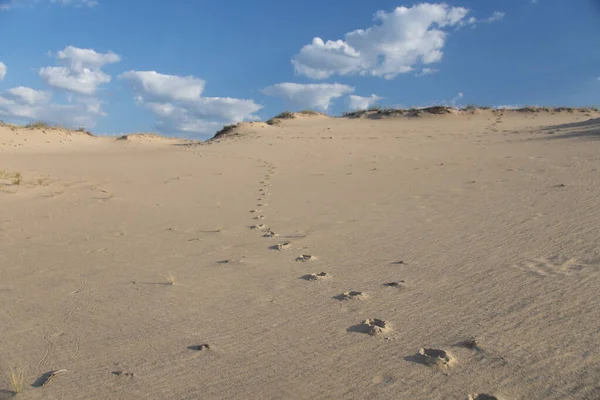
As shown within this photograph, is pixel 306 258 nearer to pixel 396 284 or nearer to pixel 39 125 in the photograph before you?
pixel 396 284

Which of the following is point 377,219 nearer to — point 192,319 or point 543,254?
point 543,254

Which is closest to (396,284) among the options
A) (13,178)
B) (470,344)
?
(470,344)

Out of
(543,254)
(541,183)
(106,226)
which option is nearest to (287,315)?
(543,254)

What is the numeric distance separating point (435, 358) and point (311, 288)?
1.12 meters

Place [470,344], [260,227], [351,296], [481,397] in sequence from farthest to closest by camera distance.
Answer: [260,227], [351,296], [470,344], [481,397]

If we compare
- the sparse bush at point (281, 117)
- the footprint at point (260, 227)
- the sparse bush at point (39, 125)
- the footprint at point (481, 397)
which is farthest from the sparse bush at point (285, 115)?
the footprint at point (481, 397)

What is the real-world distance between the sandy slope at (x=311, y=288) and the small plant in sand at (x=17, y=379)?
1.4 inches

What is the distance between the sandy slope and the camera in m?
1.87

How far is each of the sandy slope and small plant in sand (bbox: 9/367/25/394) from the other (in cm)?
4

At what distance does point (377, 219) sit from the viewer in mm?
4832

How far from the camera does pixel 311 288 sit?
9.53 ft

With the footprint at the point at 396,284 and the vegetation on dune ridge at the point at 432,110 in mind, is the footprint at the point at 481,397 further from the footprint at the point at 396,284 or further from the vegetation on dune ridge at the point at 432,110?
the vegetation on dune ridge at the point at 432,110

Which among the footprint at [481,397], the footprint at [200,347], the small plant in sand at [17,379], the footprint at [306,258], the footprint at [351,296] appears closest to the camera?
the footprint at [481,397]

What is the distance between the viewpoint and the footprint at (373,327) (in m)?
2.24
